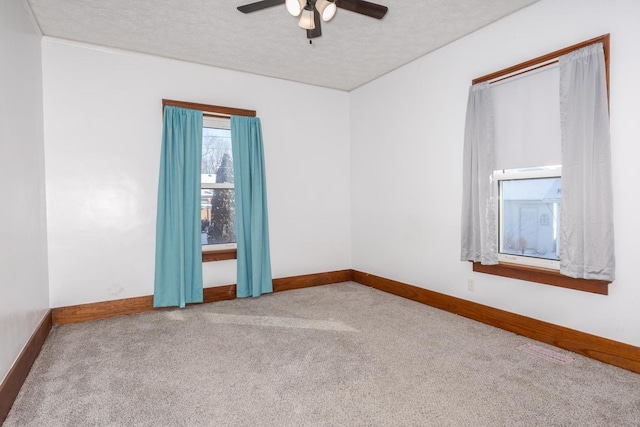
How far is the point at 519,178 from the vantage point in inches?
114

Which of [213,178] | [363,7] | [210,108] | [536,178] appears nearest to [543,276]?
[536,178]

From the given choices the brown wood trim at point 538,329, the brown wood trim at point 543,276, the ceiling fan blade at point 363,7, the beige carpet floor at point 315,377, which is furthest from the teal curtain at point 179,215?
the brown wood trim at point 543,276

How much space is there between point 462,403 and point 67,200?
363 centimetres

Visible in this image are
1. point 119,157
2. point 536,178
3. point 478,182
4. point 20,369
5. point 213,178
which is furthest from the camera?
point 213,178

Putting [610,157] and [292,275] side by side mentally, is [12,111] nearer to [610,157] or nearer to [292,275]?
[292,275]

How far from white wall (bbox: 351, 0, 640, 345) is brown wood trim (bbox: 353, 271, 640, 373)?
2.1 inches

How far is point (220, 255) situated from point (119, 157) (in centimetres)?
143

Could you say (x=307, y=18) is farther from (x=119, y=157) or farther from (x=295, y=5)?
(x=119, y=157)

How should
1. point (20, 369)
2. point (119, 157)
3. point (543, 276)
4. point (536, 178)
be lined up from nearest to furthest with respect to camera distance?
point (20, 369)
point (543, 276)
point (536, 178)
point (119, 157)

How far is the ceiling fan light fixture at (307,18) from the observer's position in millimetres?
2340

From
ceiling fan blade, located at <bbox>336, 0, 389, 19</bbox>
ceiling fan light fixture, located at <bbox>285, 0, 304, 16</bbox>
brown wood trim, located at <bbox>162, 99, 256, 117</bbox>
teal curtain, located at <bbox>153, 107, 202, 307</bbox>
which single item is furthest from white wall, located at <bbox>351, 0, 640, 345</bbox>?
teal curtain, located at <bbox>153, 107, 202, 307</bbox>

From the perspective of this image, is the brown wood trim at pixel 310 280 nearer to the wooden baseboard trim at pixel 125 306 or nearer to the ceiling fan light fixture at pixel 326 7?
the wooden baseboard trim at pixel 125 306

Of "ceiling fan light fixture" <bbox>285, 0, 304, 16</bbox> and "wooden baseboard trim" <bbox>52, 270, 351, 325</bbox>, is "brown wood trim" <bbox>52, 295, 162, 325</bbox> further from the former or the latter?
"ceiling fan light fixture" <bbox>285, 0, 304, 16</bbox>

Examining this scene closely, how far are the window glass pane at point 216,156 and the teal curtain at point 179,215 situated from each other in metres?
0.24
